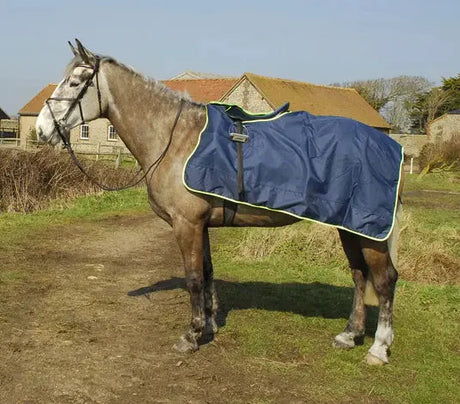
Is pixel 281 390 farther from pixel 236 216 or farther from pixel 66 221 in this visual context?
pixel 66 221

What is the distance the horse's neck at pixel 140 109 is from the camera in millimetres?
5113

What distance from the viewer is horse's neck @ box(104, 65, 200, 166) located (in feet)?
16.8

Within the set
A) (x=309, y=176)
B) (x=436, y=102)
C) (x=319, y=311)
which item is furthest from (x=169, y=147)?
(x=436, y=102)

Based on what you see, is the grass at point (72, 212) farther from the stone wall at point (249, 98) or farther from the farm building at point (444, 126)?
the farm building at point (444, 126)

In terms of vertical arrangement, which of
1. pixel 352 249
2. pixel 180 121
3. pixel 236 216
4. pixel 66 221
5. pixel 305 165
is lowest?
pixel 66 221

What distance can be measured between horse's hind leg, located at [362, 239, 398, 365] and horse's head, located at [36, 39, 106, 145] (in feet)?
9.55

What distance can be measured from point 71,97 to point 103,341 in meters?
2.31

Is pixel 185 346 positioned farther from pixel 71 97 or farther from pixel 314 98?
pixel 314 98

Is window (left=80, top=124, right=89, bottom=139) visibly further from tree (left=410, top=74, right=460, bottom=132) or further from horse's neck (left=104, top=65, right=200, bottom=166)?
horse's neck (left=104, top=65, right=200, bottom=166)

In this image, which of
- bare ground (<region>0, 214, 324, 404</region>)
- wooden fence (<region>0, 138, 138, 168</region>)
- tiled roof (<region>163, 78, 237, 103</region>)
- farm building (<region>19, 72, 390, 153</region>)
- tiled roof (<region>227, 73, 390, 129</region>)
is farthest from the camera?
tiled roof (<region>163, 78, 237, 103</region>)

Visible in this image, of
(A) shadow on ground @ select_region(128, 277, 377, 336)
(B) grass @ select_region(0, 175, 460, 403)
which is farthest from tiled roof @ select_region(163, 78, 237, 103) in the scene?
(A) shadow on ground @ select_region(128, 277, 377, 336)

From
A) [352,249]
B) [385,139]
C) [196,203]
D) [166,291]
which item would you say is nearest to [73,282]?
[166,291]

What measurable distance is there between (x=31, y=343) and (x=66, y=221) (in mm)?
7236

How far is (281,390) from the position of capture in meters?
4.35
